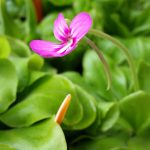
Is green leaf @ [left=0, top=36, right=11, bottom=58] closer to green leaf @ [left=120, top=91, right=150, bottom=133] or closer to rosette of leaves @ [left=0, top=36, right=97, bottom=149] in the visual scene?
rosette of leaves @ [left=0, top=36, right=97, bottom=149]

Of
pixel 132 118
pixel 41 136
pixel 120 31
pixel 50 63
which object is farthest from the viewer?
pixel 120 31

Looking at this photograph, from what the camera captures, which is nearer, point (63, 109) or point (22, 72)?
point (63, 109)

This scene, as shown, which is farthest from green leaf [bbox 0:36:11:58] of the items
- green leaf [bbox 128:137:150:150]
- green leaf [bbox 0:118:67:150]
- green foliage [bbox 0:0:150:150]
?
green leaf [bbox 128:137:150:150]

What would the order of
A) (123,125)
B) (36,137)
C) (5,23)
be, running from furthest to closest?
(5,23) → (123,125) → (36,137)

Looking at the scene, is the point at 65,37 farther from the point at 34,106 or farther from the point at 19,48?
the point at 19,48

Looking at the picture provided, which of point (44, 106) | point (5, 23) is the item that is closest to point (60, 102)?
point (44, 106)

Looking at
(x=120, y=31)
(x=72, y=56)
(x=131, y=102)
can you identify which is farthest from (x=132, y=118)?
(x=120, y=31)

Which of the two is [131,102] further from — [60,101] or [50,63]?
[50,63]

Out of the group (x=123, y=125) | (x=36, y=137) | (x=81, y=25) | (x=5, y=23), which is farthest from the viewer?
(x=5, y=23)

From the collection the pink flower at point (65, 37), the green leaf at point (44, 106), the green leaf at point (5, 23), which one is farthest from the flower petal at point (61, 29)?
the green leaf at point (5, 23)
